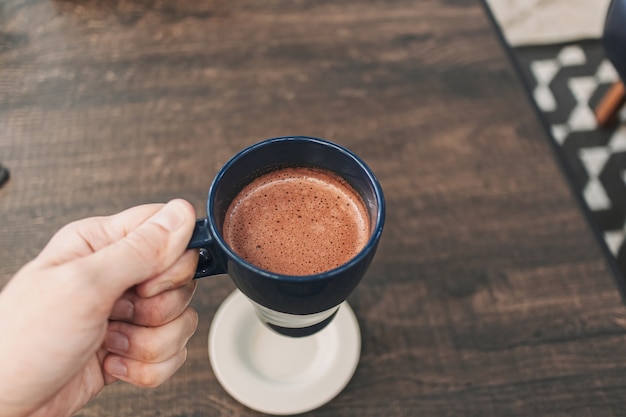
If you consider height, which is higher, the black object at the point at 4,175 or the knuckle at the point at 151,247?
the knuckle at the point at 151,247

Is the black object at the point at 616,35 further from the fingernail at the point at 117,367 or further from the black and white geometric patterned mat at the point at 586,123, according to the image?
the fingernail at the point at 117,367

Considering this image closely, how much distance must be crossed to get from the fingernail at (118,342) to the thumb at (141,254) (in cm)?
12

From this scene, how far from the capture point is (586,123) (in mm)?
1632

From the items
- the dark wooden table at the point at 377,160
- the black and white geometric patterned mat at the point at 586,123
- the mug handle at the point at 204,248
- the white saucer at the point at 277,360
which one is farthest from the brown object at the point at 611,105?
the mug handle at the point at 204,248

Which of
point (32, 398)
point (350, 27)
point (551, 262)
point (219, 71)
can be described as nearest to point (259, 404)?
point (32, 398)

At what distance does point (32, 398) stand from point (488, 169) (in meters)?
0.62

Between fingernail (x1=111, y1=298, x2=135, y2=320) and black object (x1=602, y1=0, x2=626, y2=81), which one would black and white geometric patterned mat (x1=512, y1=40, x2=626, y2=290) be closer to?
black object (x1=602, y1=0, x2=626, y2=81)

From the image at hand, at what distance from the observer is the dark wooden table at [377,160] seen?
2.15ft

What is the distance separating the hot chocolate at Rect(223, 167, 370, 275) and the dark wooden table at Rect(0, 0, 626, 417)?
0.16 metres

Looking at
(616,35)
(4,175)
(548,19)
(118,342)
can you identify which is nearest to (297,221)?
(118,342)

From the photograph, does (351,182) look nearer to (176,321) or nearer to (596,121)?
(176,321)

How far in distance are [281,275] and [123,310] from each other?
9.2 inches

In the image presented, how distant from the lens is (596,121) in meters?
1.63

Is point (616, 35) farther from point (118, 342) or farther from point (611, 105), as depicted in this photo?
point (118, 342)
